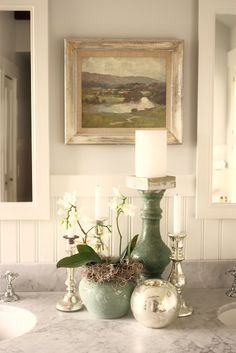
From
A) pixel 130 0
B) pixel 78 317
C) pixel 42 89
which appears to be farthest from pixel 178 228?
pixel 130 0

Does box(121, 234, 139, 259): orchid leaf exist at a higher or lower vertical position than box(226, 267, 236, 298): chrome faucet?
higher

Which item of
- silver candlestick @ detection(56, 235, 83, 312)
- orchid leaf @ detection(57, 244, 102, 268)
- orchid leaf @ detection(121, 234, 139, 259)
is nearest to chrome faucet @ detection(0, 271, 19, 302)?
silver candlestick @ detection(56, 235, 83, 312)

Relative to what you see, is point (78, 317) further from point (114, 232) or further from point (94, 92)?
point (94, 92)

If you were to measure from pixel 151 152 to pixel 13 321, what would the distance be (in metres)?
0.72

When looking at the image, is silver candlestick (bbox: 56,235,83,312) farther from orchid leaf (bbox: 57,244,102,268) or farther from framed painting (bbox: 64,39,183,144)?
framed painting (bbox: 64,39,183,144)

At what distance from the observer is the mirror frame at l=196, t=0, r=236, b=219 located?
182 centimetres

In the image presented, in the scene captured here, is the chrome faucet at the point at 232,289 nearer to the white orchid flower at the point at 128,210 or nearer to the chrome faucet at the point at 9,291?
the white orchid flower at the point at 128,210

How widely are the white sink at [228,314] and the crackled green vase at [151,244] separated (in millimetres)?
245

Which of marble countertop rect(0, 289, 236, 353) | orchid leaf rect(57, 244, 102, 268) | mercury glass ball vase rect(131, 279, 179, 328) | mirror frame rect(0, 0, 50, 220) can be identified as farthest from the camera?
mirror frame rect(0, 0, 50, 220)

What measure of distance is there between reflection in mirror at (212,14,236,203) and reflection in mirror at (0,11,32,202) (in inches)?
26.9

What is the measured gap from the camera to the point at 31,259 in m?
1.87

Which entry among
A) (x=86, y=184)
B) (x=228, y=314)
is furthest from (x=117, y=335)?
(x=86, y=184)

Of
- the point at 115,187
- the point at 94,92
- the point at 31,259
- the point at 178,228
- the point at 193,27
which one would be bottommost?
the point at 31,259

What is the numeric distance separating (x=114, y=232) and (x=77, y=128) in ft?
1.34
